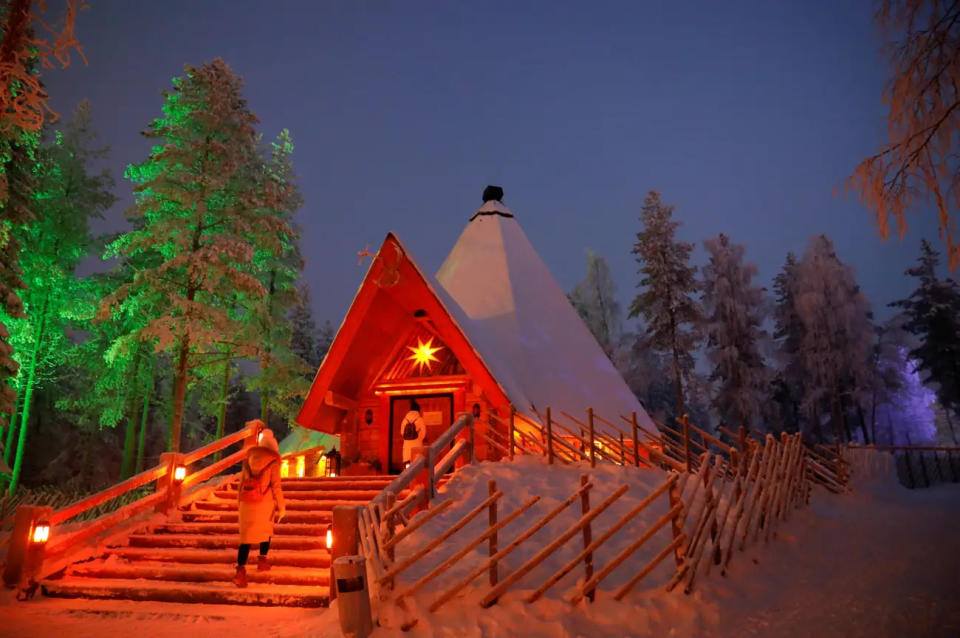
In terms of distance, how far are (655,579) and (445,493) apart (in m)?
4.04

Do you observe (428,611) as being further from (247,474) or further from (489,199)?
(489,199)

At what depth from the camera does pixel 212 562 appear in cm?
781

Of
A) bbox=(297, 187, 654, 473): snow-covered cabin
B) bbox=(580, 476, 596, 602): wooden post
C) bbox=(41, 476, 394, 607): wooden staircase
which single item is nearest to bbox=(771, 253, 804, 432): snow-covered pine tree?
bbox=(297, 187, 654, 473): snow-covered cabin

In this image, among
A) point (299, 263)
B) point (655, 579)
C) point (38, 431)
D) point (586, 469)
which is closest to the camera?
point (655, 579)

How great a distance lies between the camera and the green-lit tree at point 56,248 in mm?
16453

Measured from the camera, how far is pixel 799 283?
28.1 meters

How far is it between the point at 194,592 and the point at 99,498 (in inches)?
113

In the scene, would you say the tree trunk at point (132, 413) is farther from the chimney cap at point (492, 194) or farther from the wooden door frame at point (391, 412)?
the chimney cap at point (492, 194)

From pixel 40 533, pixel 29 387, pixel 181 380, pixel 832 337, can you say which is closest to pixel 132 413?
pixel 29 387

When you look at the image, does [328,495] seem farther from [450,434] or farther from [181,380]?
[181,380]

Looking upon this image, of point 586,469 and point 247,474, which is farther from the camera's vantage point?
point 586,469

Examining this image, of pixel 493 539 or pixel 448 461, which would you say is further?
pixel 448 461

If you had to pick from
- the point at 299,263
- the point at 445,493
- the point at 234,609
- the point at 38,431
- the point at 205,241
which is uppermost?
the point at 299,263

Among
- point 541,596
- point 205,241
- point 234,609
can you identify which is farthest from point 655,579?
point 205,241
